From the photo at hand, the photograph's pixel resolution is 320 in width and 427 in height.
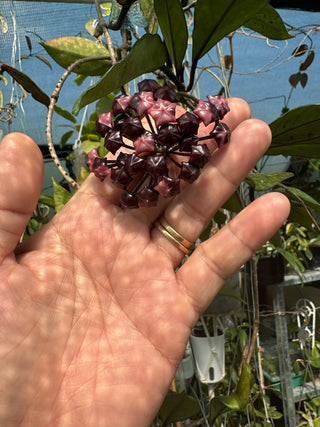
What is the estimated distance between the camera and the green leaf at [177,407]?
2.58 feet

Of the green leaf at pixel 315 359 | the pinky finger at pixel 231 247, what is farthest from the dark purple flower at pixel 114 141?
the green leaf at pixel 315 359

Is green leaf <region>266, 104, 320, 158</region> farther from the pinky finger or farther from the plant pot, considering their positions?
the plant pot

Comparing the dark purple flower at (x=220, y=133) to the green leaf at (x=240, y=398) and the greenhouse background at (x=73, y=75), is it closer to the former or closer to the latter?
the green leaf at (x=240, y=398)

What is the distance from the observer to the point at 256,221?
0.51 m

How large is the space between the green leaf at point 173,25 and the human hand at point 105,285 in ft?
0.42

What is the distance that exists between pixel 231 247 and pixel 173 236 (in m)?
0.09

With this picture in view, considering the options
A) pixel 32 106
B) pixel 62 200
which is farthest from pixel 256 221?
pixel 32 106

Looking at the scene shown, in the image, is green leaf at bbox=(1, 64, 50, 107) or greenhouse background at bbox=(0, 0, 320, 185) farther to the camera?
greenhouse background at bbox=(0, 0, 320, 185)

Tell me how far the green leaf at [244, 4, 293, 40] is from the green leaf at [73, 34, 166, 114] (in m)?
0.20

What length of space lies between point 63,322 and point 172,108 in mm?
336

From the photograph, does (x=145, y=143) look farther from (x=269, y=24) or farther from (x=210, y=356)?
(x=210, y=356)

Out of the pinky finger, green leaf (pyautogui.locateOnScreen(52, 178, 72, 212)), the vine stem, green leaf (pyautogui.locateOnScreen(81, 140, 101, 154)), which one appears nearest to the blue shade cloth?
green leaf (pyautogui.locateOnScreen(81, 140, 101, 154))

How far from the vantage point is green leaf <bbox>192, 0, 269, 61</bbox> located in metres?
0.43

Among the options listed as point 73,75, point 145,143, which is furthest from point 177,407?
point 73,75
